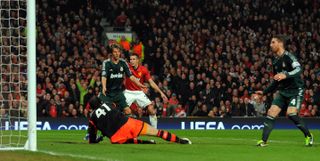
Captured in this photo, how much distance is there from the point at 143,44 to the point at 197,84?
13.1 feet

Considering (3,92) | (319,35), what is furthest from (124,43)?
(3,92)

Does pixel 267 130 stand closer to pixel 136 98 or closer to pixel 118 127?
pixel 118 127

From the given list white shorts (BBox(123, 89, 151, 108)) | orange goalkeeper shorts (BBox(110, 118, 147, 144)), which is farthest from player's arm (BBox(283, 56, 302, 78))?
white shorts (BBox(123, 89, 151, 108))

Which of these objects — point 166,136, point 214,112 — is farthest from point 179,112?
point 166,136

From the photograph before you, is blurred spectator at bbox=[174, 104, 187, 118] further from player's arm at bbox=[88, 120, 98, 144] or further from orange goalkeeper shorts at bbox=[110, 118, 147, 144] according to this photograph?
orange goalkeeper shorts at bbox=[110, 118, 147, 144]

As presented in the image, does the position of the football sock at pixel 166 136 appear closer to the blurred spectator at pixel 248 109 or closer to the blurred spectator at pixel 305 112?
the blurred spectator at pixel 248 109

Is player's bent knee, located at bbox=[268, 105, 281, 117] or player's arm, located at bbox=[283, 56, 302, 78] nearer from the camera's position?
player's arm, located at bbox=[283, 56, 302, 78]

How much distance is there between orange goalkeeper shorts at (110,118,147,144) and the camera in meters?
13.3

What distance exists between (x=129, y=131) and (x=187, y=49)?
1648 cm

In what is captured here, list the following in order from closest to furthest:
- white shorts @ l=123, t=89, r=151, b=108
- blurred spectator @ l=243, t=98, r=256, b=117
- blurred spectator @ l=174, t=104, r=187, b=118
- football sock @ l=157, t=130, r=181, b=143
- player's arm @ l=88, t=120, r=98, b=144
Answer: football sock @ l=157, t=130, r=181, b=143, player's arm @ l=88, t=120, r=98, b=144, white shorts @ l=123, t=89, r=151, b=108, blurred spectator @ l=174, t=104, r=187, b=118, blurred spectator @ l=243, t=98, r=256, b=117

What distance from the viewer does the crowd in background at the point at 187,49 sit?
2619cm

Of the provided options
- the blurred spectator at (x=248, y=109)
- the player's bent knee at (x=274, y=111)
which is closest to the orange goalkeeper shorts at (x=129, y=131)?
the player's bent knee at (x=274, y=111)

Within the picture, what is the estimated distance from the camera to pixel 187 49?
97.6 feet

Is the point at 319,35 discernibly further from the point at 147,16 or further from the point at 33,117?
the point at 33,117
